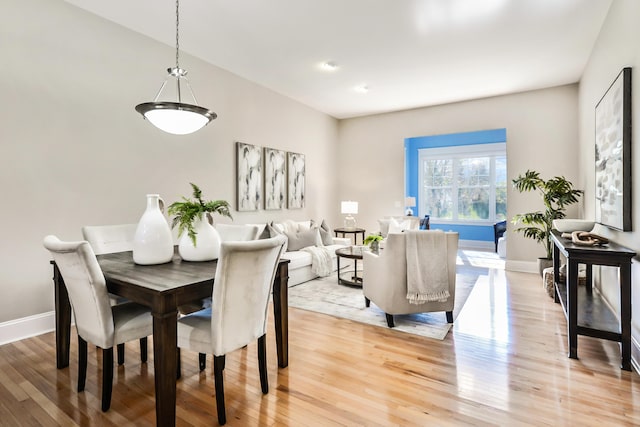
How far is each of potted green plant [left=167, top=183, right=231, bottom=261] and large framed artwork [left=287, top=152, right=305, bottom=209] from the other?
362 centimetres

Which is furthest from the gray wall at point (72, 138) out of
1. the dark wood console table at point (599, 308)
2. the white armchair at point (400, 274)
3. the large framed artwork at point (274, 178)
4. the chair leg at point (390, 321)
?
the dark wood console table at point (599, 308)

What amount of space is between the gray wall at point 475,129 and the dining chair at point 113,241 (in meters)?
4.98

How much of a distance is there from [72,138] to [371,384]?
328 cm

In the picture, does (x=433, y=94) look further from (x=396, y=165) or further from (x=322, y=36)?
(x=322, y=36)

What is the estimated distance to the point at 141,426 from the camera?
1.72 meters

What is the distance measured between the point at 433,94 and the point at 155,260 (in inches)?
197

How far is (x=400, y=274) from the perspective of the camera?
300 centimetres

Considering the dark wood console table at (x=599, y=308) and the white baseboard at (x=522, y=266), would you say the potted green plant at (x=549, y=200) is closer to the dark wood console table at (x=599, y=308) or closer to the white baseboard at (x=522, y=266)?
the white baseboard at (x=522, y=266)

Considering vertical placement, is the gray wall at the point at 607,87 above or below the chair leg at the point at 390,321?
above

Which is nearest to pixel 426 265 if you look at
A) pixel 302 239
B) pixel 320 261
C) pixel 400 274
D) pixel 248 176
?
pixel 400 274

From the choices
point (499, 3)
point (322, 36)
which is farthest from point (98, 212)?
point (499, 3)

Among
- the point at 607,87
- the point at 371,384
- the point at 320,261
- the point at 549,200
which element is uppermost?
the point at 607,87

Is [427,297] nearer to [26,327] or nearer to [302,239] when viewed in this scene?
[302,239]

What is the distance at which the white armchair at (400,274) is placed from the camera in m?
2.96
